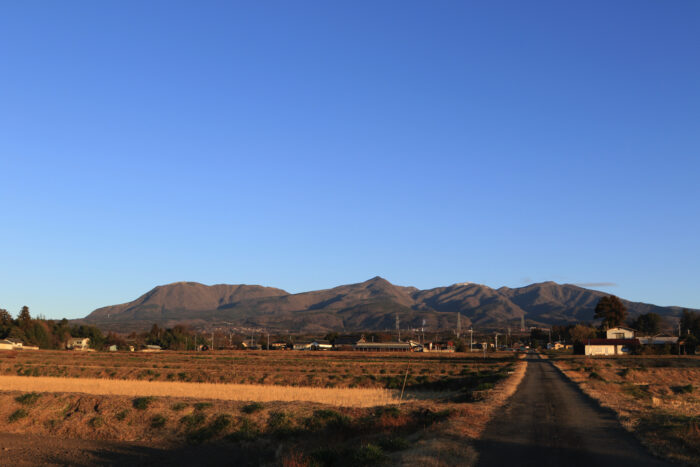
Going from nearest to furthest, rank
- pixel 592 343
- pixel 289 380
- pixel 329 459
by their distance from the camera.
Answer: pixel 329 459
pixel 289 380
pixel 592 343

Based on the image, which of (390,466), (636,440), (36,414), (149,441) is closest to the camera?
(390,466)

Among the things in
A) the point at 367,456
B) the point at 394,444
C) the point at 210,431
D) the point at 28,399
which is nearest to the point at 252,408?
the point at 210,431

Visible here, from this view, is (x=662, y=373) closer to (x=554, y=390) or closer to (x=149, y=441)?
(x=554, y=390)

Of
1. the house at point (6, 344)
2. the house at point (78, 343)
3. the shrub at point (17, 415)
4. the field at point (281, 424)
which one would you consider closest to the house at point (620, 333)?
the field at point (281, 424)

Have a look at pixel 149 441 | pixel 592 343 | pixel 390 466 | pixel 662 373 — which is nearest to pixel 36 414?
pixel 149 441

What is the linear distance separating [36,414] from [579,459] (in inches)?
1098

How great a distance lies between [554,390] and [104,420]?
2819 cm

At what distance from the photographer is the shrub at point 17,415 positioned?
1246 inches

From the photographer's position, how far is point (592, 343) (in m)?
131

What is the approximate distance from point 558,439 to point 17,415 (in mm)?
27398

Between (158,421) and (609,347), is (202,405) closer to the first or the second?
(158,421)

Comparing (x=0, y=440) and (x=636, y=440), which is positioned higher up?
(x=636, y=440)

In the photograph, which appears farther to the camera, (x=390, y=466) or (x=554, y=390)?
(x=554, y=390)

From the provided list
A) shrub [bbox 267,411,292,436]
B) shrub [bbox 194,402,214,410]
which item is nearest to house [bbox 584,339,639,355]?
shrub [bbox 194,402,214,410]
